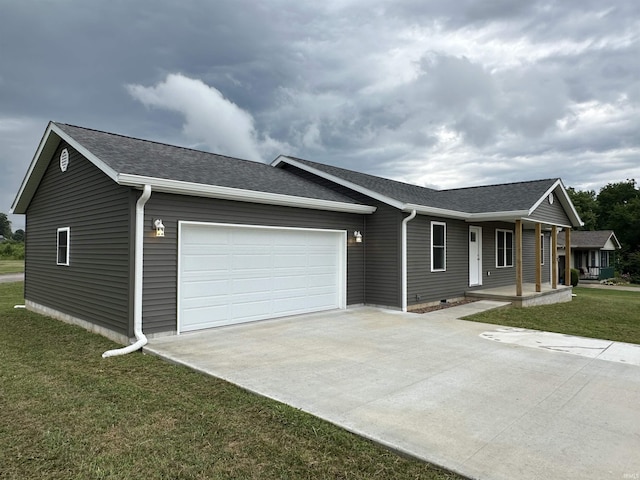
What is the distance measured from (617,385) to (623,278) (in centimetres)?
3224

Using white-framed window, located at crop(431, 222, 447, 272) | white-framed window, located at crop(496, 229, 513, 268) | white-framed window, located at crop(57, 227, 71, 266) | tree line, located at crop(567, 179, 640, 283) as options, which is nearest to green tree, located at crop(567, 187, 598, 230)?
tree line, located at crop(567, 179, 640, 283)

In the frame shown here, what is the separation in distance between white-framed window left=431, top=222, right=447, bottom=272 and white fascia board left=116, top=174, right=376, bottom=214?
228 centimetres

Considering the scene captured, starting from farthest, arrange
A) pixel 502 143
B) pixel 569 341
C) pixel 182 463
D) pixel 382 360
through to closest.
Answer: pixel 502 143, pixel 569 341, pixel 382 360, pixel 182 463

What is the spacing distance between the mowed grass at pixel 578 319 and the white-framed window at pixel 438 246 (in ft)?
5.97

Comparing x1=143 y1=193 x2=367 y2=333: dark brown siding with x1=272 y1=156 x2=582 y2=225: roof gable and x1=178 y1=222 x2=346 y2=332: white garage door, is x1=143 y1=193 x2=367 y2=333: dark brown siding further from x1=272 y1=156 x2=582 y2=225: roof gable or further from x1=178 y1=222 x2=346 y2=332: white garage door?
x1=272 y1=156 x2=582 y2=225: roof gable

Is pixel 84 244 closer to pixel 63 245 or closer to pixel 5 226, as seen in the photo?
pixel 63 245

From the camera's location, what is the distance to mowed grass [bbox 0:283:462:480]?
2.76 metres

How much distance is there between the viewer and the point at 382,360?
543 cm

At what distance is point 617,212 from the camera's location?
3953 cm

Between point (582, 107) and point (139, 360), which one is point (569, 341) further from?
point (582, 107)

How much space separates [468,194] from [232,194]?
10126 mm

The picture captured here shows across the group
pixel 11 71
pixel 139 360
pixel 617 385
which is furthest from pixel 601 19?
pixel 11 71

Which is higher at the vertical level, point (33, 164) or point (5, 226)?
point (5, 226)

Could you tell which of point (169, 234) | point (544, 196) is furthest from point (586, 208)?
point (169, 234)
